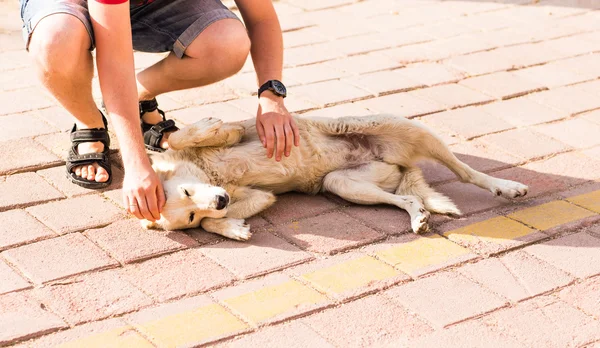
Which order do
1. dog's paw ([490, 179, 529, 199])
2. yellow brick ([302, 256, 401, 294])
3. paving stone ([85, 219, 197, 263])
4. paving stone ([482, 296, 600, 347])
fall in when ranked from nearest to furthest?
paving stone ([482, 296, 600, 347]), yellow brick ([302, 256, 401, 294]), paving stone ([85, 219, 197, 263]), dog's paw ([490, 179, 529, 199])

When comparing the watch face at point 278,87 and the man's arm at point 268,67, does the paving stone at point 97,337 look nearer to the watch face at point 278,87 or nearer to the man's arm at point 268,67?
the man's arm at point 268,67

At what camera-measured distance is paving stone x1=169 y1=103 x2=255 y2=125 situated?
17.2ft

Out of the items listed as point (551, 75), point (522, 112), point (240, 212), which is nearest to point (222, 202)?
point (240, 212)

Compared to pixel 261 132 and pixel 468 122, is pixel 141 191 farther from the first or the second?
pixel 468 122

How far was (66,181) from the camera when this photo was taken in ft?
14.6

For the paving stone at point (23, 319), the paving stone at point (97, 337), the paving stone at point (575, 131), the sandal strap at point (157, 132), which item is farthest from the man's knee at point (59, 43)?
the paving stone at point (575, 131)

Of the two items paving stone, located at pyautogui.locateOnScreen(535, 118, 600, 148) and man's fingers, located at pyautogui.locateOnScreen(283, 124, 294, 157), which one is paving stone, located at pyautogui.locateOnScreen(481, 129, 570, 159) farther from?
man's fingers, located at pyautogui.locateOnScreen(283, 124, 294, 157)

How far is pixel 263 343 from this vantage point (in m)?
3.10

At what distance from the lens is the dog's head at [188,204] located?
12.7ft

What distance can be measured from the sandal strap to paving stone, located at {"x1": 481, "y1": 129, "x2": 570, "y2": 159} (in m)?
1.93

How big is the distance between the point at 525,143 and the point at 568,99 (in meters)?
0.91

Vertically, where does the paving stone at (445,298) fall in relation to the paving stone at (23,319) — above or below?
below

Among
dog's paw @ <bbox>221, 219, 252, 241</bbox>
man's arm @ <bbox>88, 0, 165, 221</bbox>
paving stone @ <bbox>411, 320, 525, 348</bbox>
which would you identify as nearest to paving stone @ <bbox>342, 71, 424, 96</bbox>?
dog's paw @ <bbox>221, 219, 252, 241</bbox>

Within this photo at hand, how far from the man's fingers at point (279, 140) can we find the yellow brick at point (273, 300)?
78cm
